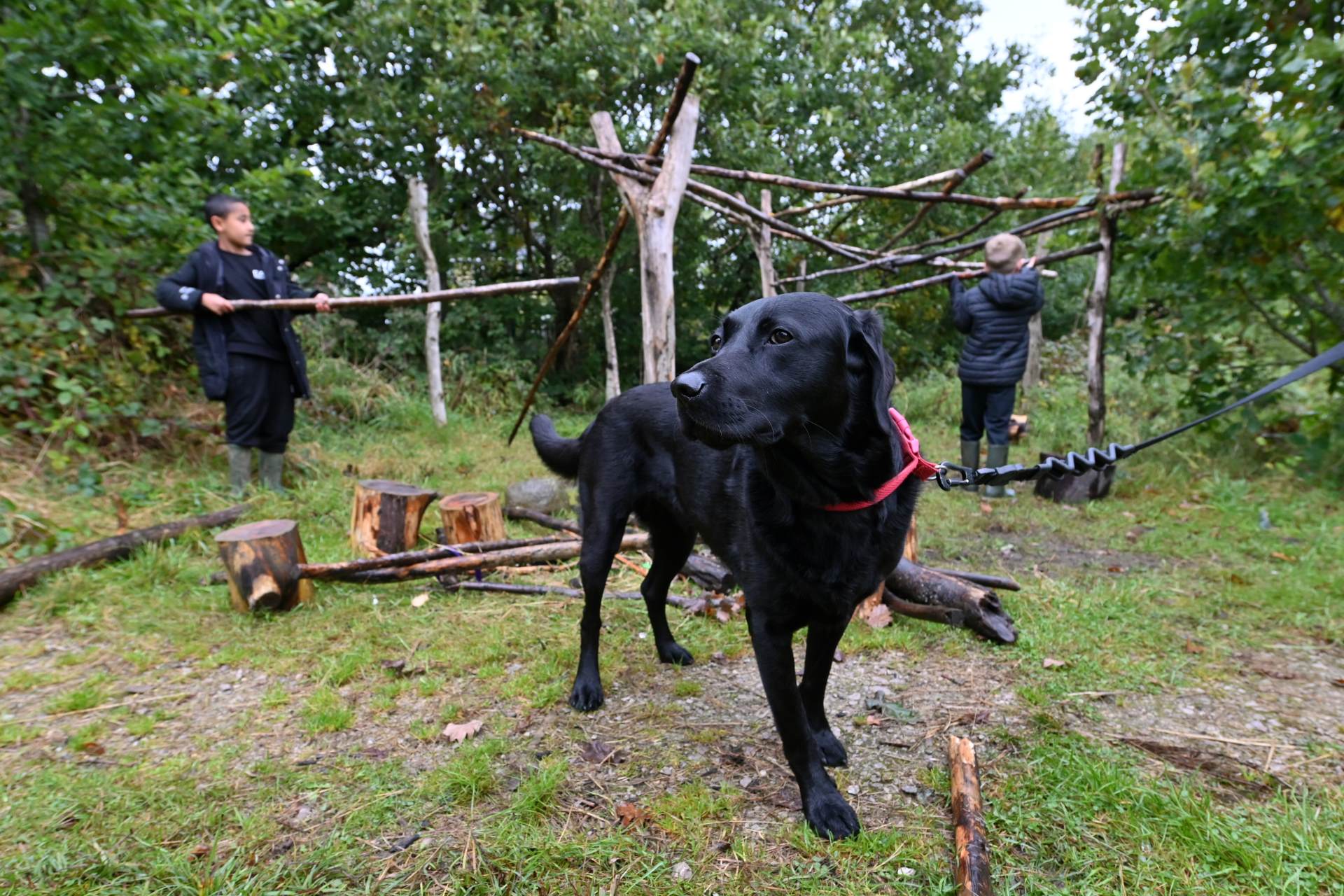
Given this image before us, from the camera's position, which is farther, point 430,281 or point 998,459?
point 430,281

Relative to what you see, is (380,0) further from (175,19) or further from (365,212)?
(175,19)

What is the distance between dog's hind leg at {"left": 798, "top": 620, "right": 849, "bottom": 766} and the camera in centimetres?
222

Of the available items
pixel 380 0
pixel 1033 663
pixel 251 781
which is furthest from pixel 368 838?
pixel 380 0

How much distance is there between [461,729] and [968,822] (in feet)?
5.74

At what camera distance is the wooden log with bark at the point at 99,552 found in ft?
12.5

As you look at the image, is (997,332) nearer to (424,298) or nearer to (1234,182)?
(1234,182)

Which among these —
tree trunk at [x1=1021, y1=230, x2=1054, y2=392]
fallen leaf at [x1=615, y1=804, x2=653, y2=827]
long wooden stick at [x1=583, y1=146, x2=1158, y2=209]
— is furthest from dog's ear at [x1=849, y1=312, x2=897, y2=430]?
tree trunk at [x1=1021, y1=230, x2=1054, y2=392]

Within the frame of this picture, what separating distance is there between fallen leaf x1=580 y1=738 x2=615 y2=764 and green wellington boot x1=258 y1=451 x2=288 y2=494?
436 cm

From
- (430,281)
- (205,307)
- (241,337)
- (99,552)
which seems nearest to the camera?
(99,552)

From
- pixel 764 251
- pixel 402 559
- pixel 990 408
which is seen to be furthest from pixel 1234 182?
pixel 402 559

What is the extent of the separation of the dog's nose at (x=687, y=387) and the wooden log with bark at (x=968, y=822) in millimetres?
1378

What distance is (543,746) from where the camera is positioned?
2480 mm

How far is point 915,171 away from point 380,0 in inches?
364

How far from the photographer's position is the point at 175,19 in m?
4.98
